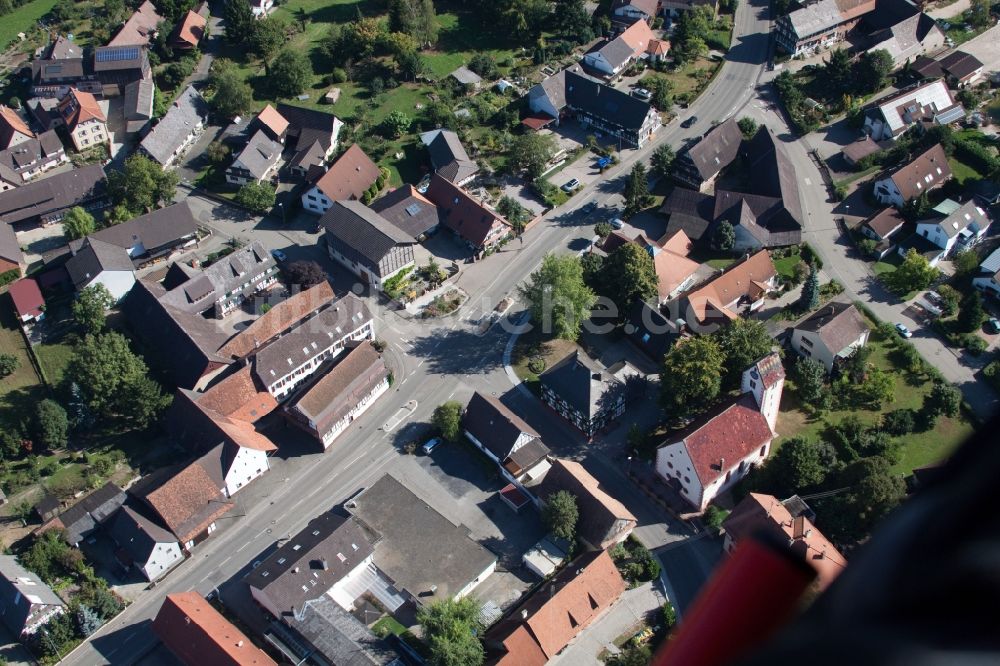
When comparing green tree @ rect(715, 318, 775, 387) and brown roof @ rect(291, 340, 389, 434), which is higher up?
green tree @ rect(715, 318, 775, 387)

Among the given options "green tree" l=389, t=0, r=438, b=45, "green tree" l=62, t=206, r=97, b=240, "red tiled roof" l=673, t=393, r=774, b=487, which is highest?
"green tree" l=389, t=0, r=438, b=45

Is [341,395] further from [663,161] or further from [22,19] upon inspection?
[22,19]

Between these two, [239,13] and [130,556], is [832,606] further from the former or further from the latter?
[239,13]

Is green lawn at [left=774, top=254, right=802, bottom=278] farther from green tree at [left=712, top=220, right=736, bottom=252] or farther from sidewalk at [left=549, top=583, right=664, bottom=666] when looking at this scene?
sidewalk at [left=549, top=583, right=664, bottom=666]

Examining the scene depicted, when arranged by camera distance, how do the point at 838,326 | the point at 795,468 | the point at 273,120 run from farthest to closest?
1. the point at 273,120
2. the point at 838,326
3. the point at 795,468

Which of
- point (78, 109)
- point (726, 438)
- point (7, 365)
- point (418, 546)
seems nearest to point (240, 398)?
point (418, 546)

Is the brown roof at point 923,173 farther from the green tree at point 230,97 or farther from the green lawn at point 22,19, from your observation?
the green lawn at point 22,19

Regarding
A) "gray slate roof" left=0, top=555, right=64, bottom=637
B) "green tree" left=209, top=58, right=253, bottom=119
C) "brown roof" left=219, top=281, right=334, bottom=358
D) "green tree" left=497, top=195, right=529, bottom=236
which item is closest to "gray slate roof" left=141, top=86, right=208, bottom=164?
"green tree" left=209, top=58, right=253, bottom=119
